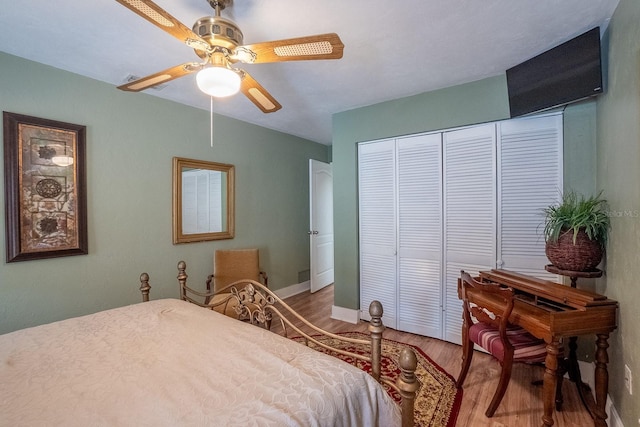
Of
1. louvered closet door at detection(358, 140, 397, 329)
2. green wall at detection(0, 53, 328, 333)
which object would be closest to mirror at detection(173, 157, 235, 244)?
green wall at detection(0, 53, 328, 333)

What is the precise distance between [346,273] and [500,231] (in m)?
1.67

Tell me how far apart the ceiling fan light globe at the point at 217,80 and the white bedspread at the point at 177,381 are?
1.24 m

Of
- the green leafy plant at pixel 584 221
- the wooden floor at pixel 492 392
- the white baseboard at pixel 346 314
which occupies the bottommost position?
the wooden floor at pixel 492 392

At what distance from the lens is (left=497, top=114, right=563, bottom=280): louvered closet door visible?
2295 millimetres

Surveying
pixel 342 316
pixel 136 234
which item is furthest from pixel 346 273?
pixel 136 234

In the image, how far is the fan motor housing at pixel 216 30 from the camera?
1352mm

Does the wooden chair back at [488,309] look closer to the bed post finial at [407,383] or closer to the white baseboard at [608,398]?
the white baseboard at [608,398]

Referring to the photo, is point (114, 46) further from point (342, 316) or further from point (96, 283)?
point (342, 316)

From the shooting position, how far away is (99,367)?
1.15m

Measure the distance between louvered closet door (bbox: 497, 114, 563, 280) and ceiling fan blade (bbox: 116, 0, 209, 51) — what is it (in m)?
2.49

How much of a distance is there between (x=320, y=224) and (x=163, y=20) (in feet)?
11.5

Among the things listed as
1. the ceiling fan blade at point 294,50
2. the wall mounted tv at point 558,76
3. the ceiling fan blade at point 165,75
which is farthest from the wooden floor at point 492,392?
the ceiling fan blade at point 165,75

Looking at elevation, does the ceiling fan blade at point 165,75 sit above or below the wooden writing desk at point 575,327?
above

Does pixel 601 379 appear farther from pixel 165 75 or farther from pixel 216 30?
pixel 165 75
